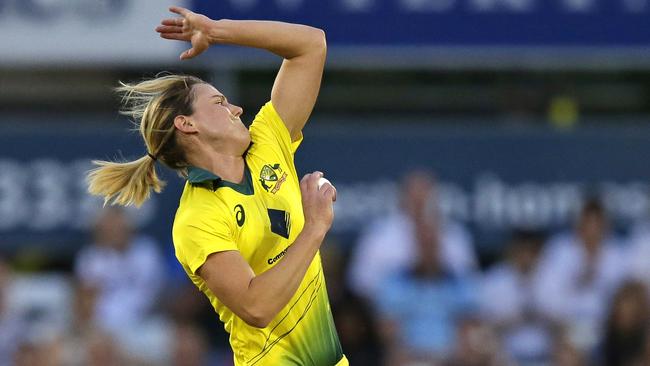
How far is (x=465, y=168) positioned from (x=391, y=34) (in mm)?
1258

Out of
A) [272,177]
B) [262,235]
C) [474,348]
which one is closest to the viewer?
[262,235]

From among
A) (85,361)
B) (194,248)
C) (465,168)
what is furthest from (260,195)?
(465,168)

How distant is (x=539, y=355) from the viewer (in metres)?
8.52

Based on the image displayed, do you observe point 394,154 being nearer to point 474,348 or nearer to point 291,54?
point 474,348

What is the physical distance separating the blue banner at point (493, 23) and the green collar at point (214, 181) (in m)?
5.75

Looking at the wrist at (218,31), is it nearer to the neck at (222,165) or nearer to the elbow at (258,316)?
the neck at (222,165)

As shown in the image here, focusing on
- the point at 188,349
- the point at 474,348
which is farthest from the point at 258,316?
the point at 474,348

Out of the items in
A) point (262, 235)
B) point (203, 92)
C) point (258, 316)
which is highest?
point (203, 92)

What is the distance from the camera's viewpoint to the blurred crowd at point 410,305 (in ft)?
26.8

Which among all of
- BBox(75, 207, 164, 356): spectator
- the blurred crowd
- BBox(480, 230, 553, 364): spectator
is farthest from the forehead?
BBox(75, 207, 164, 356): spectator

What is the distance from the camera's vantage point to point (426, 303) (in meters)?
8.46

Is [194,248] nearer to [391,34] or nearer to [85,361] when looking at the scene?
[85,361]

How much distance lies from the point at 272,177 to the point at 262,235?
255mm

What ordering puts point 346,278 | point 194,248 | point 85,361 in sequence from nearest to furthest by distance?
1. point 194,248
2. point 85,361
3. point 346,278
